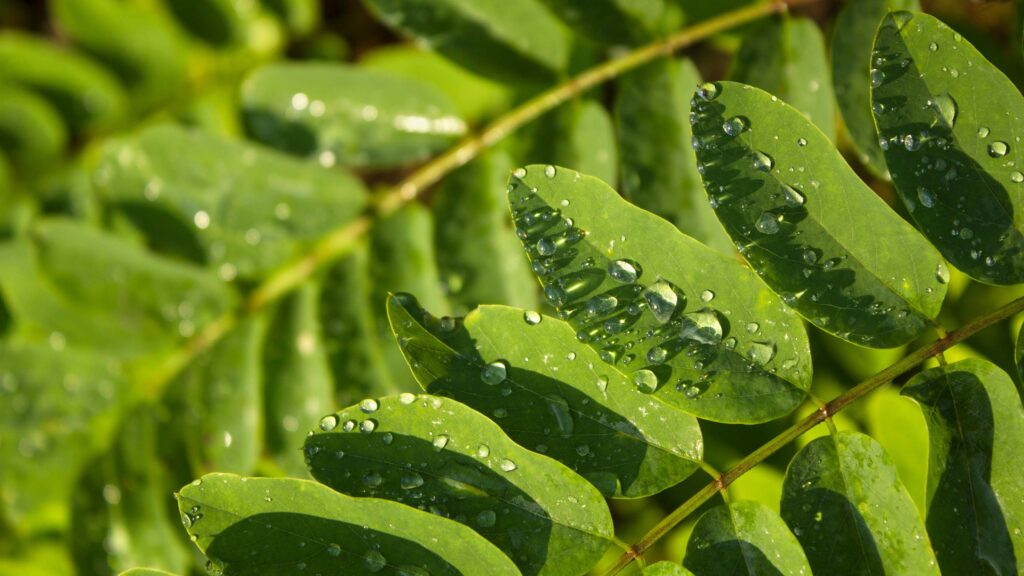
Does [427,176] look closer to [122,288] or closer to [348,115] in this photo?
[348,115]

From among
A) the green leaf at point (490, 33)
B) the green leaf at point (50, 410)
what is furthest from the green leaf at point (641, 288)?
the green leaf at point (50, 410)

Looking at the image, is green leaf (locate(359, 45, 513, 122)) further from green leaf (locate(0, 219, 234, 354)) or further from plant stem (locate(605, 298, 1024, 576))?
plant stem (locate(605, 298, 1024, 576))

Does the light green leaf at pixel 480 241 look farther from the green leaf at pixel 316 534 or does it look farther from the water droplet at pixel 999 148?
the water droplet at pixel 999 148

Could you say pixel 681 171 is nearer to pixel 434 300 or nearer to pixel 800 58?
pixel 800 58

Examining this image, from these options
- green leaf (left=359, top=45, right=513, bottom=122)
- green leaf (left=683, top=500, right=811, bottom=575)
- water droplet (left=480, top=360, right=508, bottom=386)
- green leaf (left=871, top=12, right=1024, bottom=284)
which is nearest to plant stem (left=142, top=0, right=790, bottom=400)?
green leaf (left=359, top=45, right=513, bottom=122)

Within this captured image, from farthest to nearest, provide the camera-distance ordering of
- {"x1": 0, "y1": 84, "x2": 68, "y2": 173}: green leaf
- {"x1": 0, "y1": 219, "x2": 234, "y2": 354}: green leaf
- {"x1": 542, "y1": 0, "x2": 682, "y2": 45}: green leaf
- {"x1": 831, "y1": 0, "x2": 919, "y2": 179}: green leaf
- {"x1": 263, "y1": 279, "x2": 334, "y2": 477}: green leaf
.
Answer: {"x1": 0, "y1": 84, "x2": 68, "y2": 173}: green leaf → {"x1": 0, "y1": 219, "x2": 234, "y2": 354}: green leaf → {"x1": 263, "y1": 279, "x2": 334, "y2": 477}: green leaf → {"x1": 542, "y1": 0, "x2": 682, "y2": 45}: green leaf → {"x1": 831, "y1": 0, "x2": 919, "y2": 179}: green leaf

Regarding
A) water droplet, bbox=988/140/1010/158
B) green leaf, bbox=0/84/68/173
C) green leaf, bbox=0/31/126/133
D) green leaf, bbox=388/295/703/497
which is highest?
green leaf, bbox=0/31/126/133
